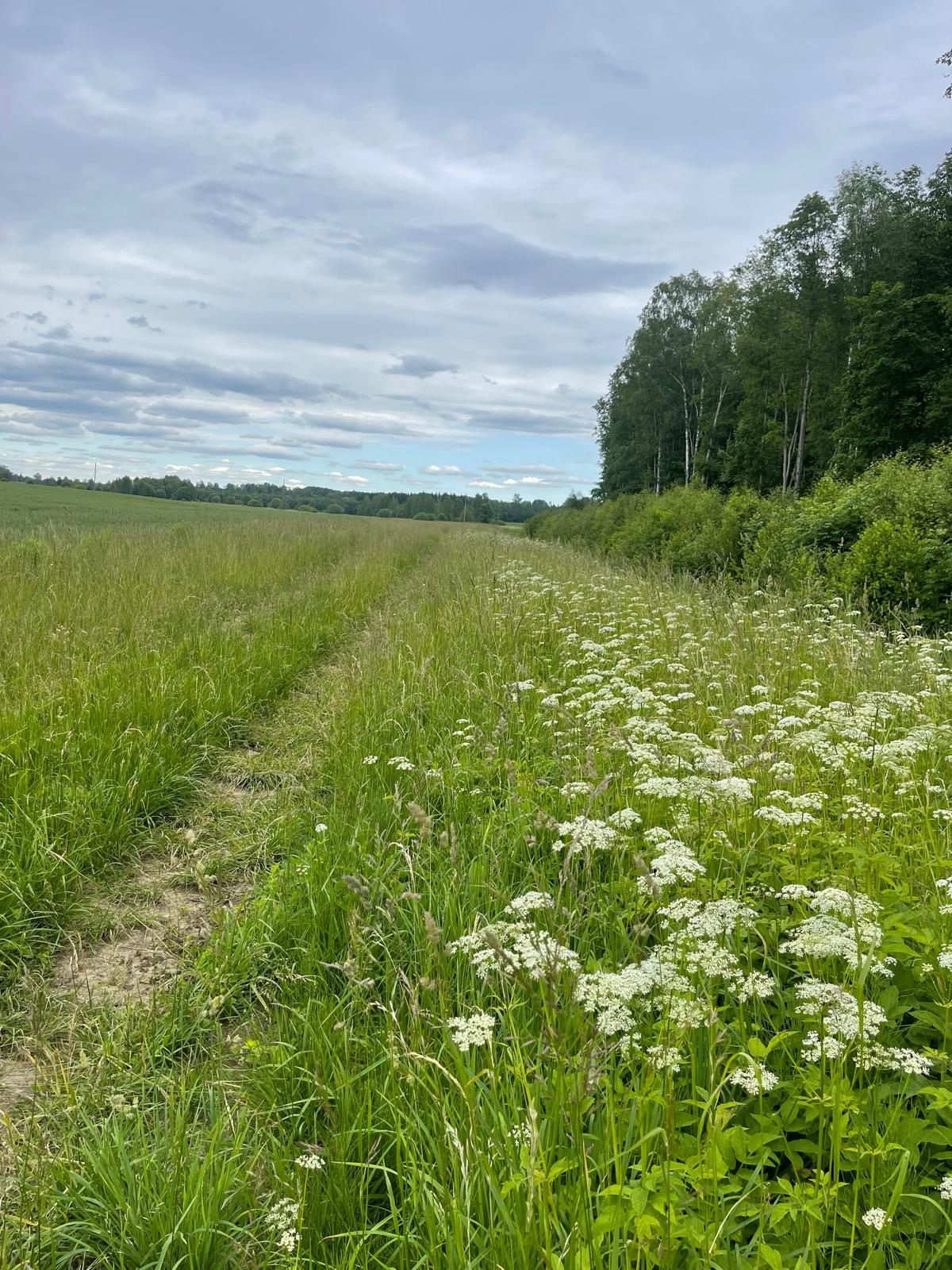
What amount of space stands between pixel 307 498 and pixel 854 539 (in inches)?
3208

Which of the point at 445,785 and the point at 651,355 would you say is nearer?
the point at 445,785

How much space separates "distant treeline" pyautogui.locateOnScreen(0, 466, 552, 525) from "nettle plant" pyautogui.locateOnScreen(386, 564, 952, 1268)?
67149 mm

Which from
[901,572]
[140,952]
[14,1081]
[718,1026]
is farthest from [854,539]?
[14,1081]

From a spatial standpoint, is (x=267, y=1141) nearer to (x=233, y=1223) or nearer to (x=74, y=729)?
(x=233, y=1223)

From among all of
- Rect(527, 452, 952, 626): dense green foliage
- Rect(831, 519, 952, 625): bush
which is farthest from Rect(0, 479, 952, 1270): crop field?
Rect(527, 452, 952, 626): dense green foliage

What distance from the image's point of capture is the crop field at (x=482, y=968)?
1.51m

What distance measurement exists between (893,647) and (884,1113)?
5.65 metres

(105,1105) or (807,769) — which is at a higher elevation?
(807,769)

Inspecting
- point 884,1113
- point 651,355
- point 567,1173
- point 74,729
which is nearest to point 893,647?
point 884,1113

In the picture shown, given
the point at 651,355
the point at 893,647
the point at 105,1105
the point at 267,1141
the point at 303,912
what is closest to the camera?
the point at 267,1141

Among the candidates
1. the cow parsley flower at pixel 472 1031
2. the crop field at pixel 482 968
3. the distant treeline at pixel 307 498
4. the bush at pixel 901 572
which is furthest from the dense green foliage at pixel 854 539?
the distant treeline at pixel 307 498

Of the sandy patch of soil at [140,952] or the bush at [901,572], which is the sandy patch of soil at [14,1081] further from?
the bush at [901,572]

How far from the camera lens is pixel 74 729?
4.75 m

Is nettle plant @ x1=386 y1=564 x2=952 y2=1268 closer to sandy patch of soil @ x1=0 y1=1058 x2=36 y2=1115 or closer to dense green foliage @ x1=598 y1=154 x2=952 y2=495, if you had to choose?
sandy patch of soil @ x1=0 y1=1058 x2=36 y2=1115
